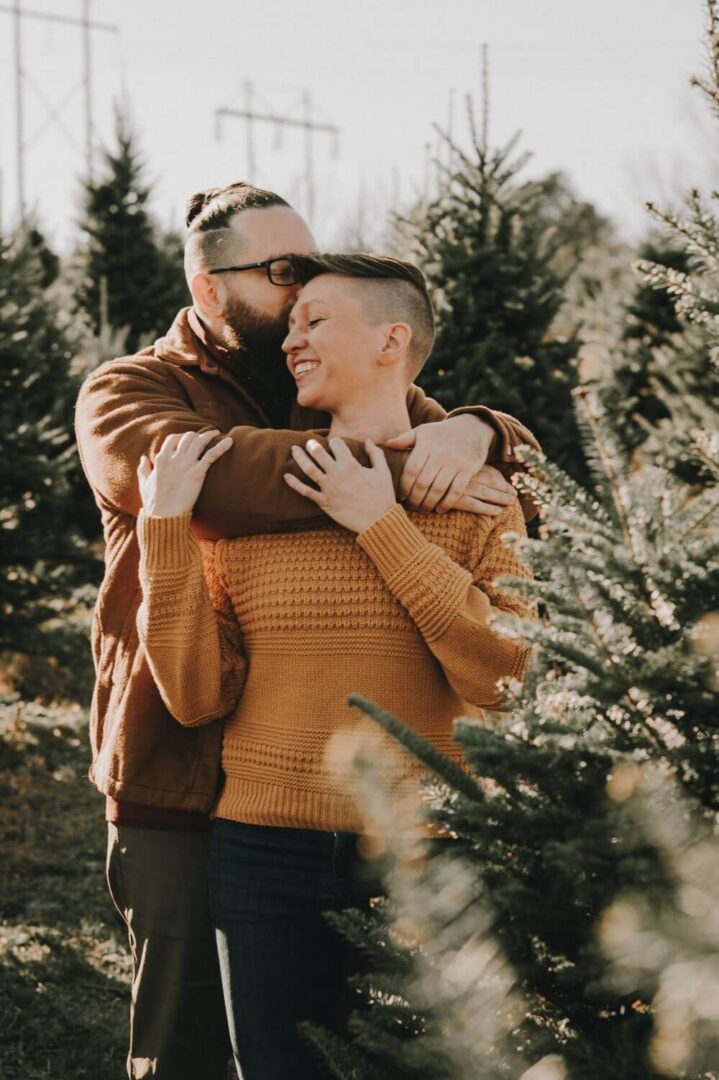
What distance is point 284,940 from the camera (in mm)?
2230

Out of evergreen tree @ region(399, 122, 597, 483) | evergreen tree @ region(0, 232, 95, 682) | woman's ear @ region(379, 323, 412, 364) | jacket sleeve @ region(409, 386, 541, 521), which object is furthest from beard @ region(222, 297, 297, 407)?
evergreen tree @ region(0, 232, 95, 682)

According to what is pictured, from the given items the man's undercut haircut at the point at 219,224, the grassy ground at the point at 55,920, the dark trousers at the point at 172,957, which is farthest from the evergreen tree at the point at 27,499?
the dark trousers at the point at 172,957

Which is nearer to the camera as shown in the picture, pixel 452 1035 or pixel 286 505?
pixel 452 1035

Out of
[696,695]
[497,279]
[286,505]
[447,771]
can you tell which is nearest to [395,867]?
[447,771]

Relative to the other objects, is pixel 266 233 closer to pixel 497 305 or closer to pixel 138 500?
pixel 138 500

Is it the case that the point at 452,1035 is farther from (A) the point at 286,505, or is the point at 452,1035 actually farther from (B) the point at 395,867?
(A) the point at 286,505

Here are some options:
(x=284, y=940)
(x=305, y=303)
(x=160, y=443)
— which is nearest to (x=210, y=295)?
(x=305, y=303)

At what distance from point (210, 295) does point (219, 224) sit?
0.71 feet

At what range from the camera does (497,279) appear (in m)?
6.72

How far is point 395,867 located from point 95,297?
1756cm

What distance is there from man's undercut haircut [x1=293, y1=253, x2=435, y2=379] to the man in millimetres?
220

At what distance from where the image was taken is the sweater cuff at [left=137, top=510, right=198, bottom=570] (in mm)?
2295

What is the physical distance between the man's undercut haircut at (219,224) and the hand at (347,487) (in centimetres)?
85

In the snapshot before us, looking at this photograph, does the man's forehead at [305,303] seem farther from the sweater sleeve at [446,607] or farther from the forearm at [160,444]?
the sweater sleeve at [446,607]
